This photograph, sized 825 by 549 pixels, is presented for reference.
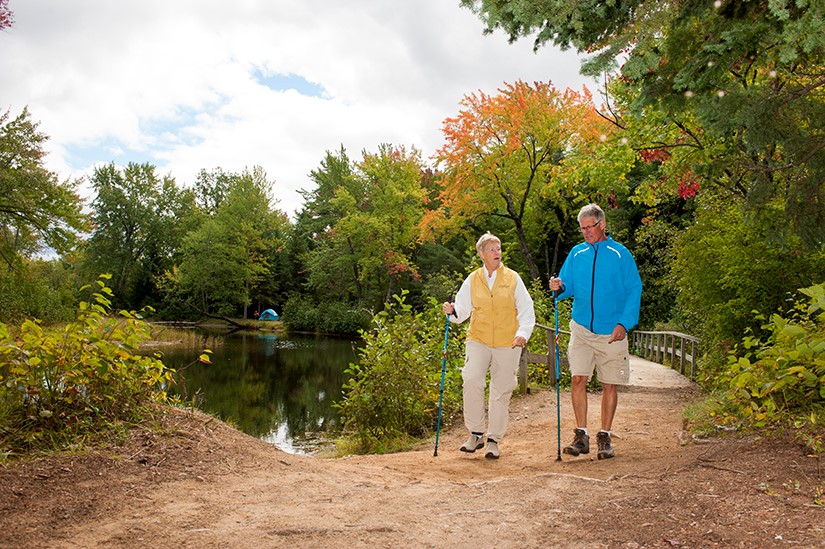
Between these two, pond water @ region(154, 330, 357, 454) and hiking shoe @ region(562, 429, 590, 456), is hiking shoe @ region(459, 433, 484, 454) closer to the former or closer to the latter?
hiking shoe @ region(562, 429, 590, 456)

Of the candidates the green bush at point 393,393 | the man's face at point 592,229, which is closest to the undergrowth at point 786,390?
the man's face at point 592,229

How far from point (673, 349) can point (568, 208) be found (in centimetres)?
1580

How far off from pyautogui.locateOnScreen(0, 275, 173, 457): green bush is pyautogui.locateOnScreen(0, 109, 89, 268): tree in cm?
1949

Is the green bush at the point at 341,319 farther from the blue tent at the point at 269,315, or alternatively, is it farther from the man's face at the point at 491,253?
the man's face at the point at 491,253

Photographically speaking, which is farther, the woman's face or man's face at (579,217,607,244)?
the woman's face

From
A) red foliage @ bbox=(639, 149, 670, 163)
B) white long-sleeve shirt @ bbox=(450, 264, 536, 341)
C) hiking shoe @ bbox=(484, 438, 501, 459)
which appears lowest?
hiking shoe @ bbox=(484, 438, 501, 459)

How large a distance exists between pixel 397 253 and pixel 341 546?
110 feet

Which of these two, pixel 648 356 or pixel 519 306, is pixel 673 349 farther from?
pixel 519 306

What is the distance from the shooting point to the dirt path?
112 inches

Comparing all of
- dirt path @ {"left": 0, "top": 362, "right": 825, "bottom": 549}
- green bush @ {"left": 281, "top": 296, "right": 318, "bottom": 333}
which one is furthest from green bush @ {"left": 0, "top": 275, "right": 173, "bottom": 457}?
green bush @ {"left": 281, "top": 296, "right": 318, "bottom": 333}

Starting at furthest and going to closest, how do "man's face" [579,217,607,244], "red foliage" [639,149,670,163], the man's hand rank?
"red foliage" [639,149,670,163], "man's face" [579,217,607,244], the man's hand

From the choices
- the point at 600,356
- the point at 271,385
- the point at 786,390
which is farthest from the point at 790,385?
the point at 271,385

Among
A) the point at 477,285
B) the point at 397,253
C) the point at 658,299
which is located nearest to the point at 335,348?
the point at 397,253

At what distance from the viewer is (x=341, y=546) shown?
2760 millimetres
